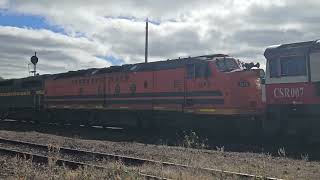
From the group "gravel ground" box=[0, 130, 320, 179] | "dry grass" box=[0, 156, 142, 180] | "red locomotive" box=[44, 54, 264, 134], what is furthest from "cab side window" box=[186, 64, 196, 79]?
"dry grass" box=[0, 156, 142, 180]

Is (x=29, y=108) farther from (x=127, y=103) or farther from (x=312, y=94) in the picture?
(x=312, y=94)

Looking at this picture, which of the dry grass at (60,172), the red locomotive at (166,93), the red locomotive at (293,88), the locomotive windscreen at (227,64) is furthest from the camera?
the locomotive windscreen at (227,64)

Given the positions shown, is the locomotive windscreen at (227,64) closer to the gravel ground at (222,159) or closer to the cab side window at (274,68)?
the cab side window at (274,68)

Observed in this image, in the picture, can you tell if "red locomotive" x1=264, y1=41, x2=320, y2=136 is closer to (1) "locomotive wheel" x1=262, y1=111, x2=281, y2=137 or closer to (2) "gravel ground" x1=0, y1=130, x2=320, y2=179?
(1) "locomotive wheel" x1=262, y1=111, x2=281, y2=137

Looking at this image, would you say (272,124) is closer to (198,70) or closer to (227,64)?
(227,64)

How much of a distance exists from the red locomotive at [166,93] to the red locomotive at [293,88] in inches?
50.8

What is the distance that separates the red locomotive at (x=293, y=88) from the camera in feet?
46.4

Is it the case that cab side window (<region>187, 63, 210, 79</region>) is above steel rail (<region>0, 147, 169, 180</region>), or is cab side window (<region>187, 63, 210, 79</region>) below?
above

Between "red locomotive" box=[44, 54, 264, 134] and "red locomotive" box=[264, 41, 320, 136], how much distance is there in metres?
1.29

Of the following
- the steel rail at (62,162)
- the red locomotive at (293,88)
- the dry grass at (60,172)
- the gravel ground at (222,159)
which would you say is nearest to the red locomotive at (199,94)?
the red locomotive at (293,88)

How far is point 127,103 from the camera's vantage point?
22.8 m

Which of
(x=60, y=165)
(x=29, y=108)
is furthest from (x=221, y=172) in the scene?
(x=29, y=108)

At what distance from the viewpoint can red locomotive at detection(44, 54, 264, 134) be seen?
17.4 m

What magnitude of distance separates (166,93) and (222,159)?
310 inches
